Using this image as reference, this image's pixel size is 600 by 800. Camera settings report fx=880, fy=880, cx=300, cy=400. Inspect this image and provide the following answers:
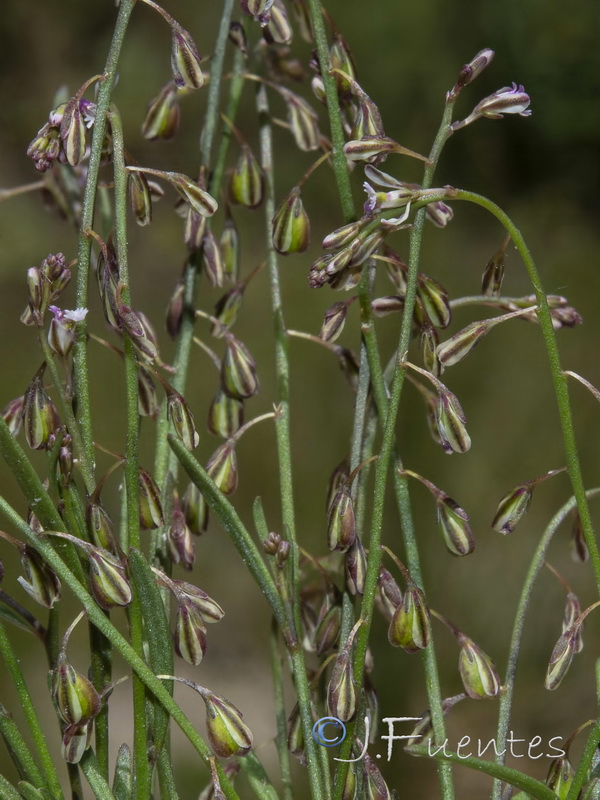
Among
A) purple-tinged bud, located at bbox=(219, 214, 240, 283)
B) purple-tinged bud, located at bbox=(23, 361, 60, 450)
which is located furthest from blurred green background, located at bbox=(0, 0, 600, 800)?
purple-tinged bud, located at bbox=(23, 361, 60, 450)

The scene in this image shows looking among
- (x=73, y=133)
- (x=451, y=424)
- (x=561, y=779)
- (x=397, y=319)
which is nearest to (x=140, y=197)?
(x=73, y=133)

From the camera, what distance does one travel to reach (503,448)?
1214 millimetres

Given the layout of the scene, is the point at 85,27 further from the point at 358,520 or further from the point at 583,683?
the point at 358,520

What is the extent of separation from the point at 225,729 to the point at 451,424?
0.41 feet

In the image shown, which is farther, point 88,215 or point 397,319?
point 397,319

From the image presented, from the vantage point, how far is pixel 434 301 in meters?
0.31

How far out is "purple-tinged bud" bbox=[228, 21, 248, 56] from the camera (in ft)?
1.19

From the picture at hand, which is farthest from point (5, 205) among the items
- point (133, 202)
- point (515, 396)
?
point (133, 202)

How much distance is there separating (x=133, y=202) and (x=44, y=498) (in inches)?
4.2

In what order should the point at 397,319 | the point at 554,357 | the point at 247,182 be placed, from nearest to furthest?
the point at 554,357
the point at 247,182
the point at 397,319

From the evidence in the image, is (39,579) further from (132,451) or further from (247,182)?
(247,182)

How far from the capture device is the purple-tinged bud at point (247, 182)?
0.38 meters

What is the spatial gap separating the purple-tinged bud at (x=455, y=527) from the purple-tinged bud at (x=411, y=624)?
0.03 metres

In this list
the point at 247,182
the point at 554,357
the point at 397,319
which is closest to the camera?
the point at 554,357
